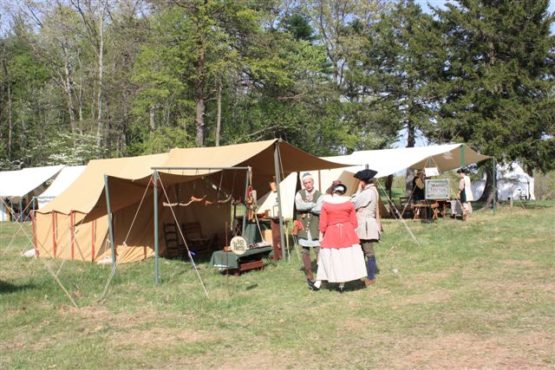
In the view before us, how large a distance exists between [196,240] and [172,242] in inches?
17.8

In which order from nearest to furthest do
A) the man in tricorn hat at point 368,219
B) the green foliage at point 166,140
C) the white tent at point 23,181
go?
1. the man in tricorn hat at point 368,219
2. the white tent at point 23,181
3. the green foliage at point 166,140

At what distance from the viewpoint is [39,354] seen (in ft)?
15.2

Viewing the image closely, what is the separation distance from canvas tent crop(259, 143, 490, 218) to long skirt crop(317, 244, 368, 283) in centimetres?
763

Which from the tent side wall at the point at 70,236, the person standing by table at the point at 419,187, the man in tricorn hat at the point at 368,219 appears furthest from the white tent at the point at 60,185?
the man in tricorn hat at the point at 368,219

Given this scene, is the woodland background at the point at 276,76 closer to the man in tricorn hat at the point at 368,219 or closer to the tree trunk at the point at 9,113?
the tree trunk at the point at 9,113

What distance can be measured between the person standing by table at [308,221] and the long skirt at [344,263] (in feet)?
1.40

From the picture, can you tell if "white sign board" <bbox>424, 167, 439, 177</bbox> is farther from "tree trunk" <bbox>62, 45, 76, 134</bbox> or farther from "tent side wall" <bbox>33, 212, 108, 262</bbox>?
"tree trunk" <bbox>62, 45, 76, 134</bbox>

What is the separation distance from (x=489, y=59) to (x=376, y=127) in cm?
570

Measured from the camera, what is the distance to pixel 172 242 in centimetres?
1016

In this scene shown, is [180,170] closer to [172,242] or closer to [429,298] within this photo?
[172,242]

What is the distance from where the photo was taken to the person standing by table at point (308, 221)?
6.50 meters

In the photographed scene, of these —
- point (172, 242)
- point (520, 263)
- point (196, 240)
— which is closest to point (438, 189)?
point (520, 263)

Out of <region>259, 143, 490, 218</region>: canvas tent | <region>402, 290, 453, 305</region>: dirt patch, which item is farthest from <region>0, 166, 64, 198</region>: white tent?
<region>402, 290, 453, 305</region>: dirt patch

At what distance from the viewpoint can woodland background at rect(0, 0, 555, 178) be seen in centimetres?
1688
